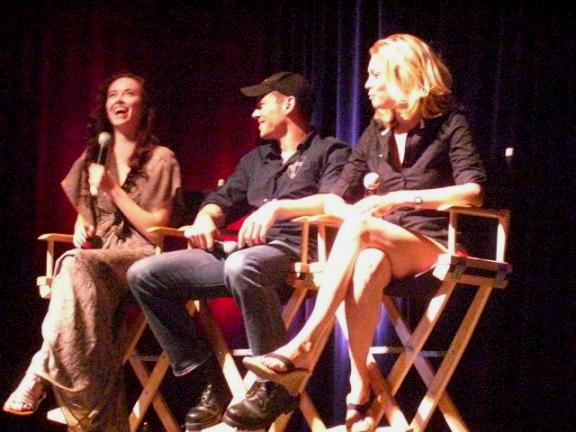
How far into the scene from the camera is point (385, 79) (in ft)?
9.83

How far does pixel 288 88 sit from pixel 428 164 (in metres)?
0.73

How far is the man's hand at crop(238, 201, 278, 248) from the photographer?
290 cm

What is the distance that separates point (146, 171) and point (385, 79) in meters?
1.05

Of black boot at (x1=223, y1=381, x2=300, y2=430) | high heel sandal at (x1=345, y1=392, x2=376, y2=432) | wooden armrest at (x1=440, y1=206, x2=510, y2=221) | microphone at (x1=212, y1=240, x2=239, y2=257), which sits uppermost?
wooden armrest at (x1=440, y1=206, x2=510, y2=221)

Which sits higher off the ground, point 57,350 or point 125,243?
point 125,243

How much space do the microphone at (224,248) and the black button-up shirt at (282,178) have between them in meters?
0.20

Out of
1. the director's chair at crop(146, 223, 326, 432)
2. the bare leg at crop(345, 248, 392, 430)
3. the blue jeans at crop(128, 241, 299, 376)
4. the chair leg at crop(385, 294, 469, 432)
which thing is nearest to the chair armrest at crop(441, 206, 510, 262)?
the bare leg at crop(345, 248, 392, 430)

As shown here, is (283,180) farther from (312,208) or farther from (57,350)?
(57,350)

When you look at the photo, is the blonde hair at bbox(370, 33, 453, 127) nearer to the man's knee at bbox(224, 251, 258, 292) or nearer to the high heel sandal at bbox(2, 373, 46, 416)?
the man's knee at bbox(224, 251, 258, 292)

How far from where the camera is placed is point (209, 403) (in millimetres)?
2939

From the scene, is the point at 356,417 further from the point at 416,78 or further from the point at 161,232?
the point at 416,78

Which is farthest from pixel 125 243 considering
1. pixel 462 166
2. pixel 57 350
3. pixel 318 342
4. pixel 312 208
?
pixel 462 166

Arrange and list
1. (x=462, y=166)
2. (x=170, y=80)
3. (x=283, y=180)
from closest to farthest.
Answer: (x=462, y=166), (x=283, y=180), (x=170, y=80)

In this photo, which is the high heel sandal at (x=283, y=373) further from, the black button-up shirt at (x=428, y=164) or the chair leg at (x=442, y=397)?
the black button-up shirt at (x=428, y=164)
